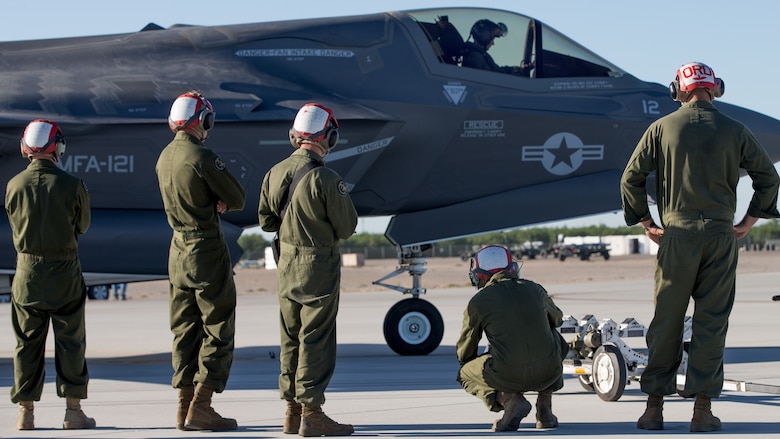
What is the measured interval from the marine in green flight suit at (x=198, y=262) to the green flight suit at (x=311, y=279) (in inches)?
17.3

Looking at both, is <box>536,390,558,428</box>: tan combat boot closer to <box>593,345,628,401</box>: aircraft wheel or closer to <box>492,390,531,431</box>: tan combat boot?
<box>492,390,531,431</box>: tan combat boot

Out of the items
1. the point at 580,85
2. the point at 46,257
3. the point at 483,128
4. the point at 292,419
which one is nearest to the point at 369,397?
the point at 292,419

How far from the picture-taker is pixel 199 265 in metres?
6.86

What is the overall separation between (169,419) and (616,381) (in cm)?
340

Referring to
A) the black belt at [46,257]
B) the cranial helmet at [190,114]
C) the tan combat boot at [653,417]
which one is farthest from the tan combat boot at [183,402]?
the tan combat boot at [653,417]

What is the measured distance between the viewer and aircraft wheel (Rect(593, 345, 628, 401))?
313 inches

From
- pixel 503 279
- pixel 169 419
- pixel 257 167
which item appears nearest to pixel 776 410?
pixel 503 279

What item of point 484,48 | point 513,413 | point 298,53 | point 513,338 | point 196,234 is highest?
point 484,48

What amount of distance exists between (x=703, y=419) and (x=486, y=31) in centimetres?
654

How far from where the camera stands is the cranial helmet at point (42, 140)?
718 centimetres

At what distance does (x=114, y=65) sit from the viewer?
11.3m

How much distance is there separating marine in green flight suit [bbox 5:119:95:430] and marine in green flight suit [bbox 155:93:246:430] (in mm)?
683

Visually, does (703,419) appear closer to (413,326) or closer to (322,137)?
(322,137)

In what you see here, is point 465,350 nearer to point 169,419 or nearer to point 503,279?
point 503,279
